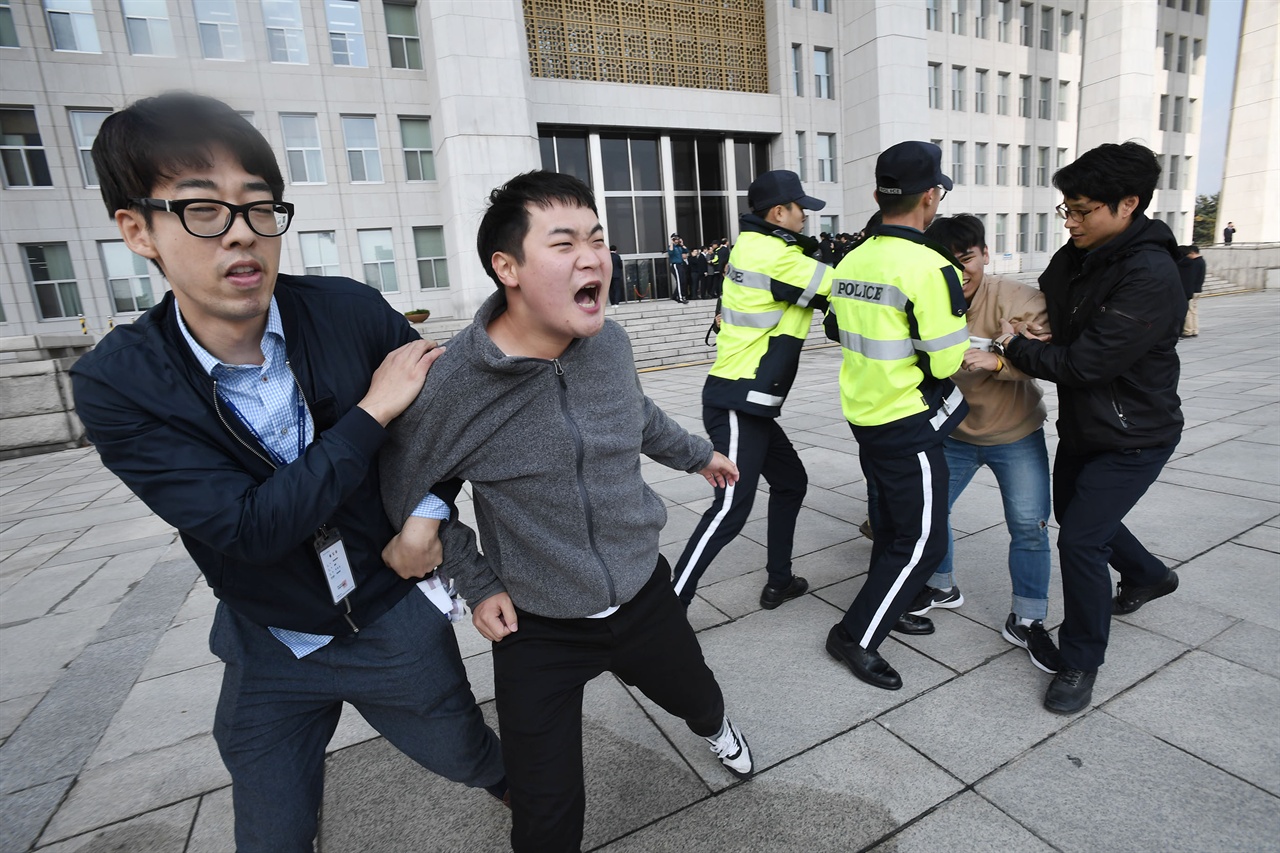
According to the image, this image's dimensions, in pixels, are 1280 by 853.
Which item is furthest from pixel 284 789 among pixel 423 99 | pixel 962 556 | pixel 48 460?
pixel 423 99

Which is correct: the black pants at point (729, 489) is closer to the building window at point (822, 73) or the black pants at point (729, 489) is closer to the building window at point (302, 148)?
the building window at point (302, 148)

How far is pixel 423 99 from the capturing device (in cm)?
2053

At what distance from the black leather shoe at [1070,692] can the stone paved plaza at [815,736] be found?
0.18 ft

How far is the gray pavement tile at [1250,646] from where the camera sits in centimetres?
261

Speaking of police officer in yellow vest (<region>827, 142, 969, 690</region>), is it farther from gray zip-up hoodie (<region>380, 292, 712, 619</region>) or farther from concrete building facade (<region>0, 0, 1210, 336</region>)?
concrete building facade (<region>0, 0, 1210, 336</region>)

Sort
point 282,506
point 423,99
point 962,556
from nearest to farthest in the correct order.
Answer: point 282,506, point 962,556, point 423,99

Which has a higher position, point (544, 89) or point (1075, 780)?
point (544, 89)

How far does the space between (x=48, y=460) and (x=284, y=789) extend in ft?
35.9

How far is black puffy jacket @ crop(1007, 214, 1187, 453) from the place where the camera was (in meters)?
2.32

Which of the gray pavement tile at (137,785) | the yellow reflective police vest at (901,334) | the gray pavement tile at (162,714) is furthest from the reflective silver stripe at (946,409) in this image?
the gray pavement tile at (162,714)

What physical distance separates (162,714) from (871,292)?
3.58 m

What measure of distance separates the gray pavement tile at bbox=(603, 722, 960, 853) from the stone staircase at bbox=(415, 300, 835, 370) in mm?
12236

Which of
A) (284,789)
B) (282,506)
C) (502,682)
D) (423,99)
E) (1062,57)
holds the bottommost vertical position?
(284,789)

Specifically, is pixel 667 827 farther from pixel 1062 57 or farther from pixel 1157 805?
pixel 1062 57
